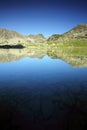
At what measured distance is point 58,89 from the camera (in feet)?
63.6

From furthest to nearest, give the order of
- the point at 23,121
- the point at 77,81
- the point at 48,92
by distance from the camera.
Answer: the point at 77,81 < the point at 48,92 < the point at 23,121

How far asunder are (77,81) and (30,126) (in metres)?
13.2

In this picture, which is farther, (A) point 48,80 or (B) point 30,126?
(A) point 48,80

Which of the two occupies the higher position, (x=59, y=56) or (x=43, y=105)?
(x=43, y=105)

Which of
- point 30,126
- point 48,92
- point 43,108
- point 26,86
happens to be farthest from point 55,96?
point 30,126

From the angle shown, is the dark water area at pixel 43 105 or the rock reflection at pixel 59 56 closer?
the dark water area at pixel 43 105

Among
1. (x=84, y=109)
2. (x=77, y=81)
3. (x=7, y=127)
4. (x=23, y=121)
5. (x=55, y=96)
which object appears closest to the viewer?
(x=7, y=127)

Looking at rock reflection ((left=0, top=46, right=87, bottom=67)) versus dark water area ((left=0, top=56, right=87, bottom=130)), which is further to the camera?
rock reflection ((left=0, top=46, right=87, bottom=67))

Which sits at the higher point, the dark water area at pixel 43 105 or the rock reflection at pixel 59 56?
the dark water area at pixel 43 105

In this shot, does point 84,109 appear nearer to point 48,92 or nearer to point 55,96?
point 55,96

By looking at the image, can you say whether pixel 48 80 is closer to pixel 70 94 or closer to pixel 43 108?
pixel 70 94

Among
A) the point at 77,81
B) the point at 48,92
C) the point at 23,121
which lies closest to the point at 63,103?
the point at 48,92

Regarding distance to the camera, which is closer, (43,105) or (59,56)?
(43,105)

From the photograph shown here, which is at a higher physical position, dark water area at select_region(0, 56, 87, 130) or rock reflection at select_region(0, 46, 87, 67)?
dark water area at select_region(0, 56, 87, 130)
